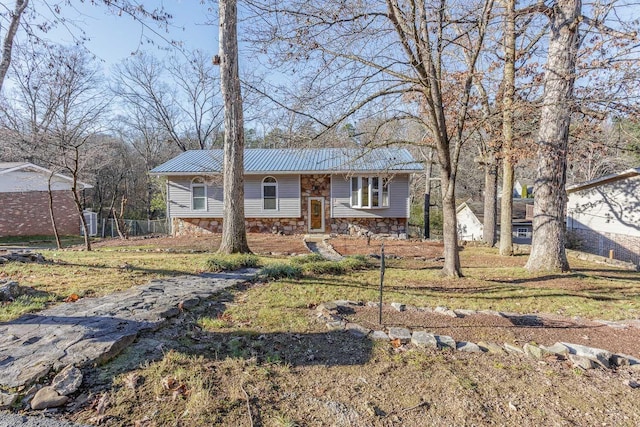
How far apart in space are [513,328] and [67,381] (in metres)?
4.19

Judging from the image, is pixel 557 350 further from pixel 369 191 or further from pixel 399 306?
pixel 369 191

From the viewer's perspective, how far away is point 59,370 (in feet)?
7.75

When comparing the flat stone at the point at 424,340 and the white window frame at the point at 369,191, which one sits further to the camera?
the white window frame at the point at 369,191

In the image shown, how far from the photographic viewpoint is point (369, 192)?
50.3 feet

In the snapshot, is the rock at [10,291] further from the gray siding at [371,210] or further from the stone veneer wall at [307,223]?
the gray siding at [371,210]

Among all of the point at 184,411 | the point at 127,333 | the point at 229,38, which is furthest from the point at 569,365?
the point at 229,38

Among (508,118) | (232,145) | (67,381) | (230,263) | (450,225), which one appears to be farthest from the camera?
(232,145)

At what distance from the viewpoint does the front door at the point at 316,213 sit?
16.0 m

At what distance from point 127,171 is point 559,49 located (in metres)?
29.0

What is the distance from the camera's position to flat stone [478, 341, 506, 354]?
123 inches

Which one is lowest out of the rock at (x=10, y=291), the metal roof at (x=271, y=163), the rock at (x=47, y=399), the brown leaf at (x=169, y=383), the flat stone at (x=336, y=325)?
the flat stone at (x=336, y=325)

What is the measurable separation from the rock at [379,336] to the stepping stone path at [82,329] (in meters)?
2.15

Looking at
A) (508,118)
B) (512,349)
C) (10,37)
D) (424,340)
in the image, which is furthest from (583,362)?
(10,37)

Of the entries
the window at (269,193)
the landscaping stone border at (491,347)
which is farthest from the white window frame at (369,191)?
the landscaping stone border at (491,347)
